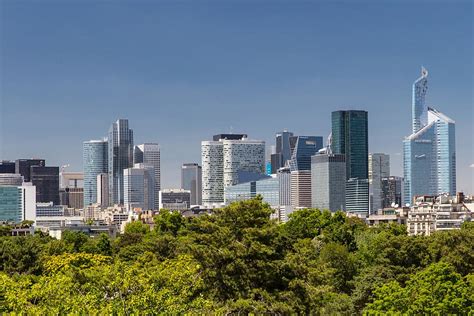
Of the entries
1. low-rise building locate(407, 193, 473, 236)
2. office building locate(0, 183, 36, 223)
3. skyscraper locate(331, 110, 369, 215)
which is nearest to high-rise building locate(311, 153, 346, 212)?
skyscraper locate(331, 110, 369, 215)

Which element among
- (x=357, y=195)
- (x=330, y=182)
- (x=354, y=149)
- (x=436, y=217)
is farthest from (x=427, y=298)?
(x=354, y=149)

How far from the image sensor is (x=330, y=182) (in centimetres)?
18975

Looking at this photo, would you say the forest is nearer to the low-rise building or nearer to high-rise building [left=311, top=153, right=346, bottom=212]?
the low-rise building

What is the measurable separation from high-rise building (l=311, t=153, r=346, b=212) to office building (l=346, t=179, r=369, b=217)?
4.08 ft

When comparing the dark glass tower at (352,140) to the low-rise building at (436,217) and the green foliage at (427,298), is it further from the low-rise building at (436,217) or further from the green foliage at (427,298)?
the green foliage at (427,298)

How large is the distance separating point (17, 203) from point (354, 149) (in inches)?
3028

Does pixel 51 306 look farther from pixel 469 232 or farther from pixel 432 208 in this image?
pixel 432 208

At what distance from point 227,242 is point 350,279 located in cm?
1542

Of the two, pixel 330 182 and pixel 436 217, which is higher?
pixel 330 182

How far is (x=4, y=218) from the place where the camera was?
527ft

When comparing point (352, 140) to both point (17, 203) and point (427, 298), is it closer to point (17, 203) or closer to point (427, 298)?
point (17, 203)

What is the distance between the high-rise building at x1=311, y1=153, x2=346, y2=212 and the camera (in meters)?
190

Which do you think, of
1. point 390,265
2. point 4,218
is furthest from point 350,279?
point 4,218

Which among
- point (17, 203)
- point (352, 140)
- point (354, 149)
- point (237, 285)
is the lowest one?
point (237, 285)
